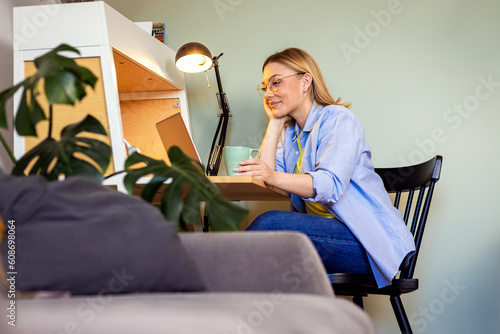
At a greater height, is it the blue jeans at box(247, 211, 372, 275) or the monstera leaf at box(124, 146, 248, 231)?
the monstera leaf at box(124, 146, 248, 231)

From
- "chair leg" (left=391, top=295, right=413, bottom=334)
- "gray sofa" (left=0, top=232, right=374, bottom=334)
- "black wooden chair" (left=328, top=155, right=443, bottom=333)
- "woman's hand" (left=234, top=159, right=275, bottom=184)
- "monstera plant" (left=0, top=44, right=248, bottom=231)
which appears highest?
"monstera plant" (left=0, top=44, right=248, bottom=231)

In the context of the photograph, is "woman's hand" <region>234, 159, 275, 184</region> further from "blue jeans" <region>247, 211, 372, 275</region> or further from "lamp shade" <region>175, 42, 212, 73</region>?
"lamp shade" <region>175, 42, 212, 73</region>

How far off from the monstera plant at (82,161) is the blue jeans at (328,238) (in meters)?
0.43

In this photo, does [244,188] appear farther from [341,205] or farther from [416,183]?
[416,183]

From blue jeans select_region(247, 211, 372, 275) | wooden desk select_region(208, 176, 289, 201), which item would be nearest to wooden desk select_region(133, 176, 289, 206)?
wooden desk select_region(208, 176, 289, 201)

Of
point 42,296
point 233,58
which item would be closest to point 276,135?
point 233,58

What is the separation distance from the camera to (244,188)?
1506mm

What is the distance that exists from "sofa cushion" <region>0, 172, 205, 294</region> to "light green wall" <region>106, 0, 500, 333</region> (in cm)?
155

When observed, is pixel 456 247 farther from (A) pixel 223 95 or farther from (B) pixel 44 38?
(B) pixel 44 38

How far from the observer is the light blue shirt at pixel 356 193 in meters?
1.35

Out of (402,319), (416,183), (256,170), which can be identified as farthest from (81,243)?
(416,183)

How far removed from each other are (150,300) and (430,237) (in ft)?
5.48

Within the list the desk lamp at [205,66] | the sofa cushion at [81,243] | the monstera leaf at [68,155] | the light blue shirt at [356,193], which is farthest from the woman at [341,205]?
the sofa cushion at [81,243]

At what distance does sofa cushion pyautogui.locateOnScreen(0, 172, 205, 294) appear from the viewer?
535mm
